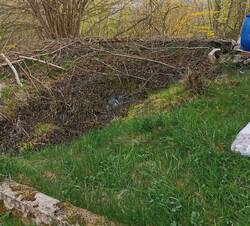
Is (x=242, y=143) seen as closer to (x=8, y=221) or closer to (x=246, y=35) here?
(x=8, y=221)

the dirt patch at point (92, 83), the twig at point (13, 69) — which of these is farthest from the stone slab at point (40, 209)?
the twig at point (13, 69)

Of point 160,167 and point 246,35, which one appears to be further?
point 246,35

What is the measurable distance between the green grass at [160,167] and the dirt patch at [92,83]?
0.67 m

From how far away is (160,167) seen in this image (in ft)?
13.6

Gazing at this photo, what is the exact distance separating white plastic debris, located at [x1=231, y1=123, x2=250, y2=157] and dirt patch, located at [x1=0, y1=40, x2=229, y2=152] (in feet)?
Result: 7.23

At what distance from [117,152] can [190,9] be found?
1335 centimetres

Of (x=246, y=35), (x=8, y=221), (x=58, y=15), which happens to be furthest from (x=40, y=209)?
(x=58, y=15)

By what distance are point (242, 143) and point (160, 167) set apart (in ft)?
2.39

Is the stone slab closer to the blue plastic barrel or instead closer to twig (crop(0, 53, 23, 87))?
twig (crop(0, 53, 23, 87))

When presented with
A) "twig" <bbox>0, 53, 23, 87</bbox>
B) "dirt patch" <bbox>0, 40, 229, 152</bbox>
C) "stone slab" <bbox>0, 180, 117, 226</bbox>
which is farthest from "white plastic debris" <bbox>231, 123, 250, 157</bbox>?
"twig" <bbox>0, 53, 23, 87</bbox>

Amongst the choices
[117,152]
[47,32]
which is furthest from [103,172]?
[47,32]

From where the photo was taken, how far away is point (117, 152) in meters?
4.65

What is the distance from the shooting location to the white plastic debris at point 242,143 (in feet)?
13.0

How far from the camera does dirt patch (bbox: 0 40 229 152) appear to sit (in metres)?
6.05
